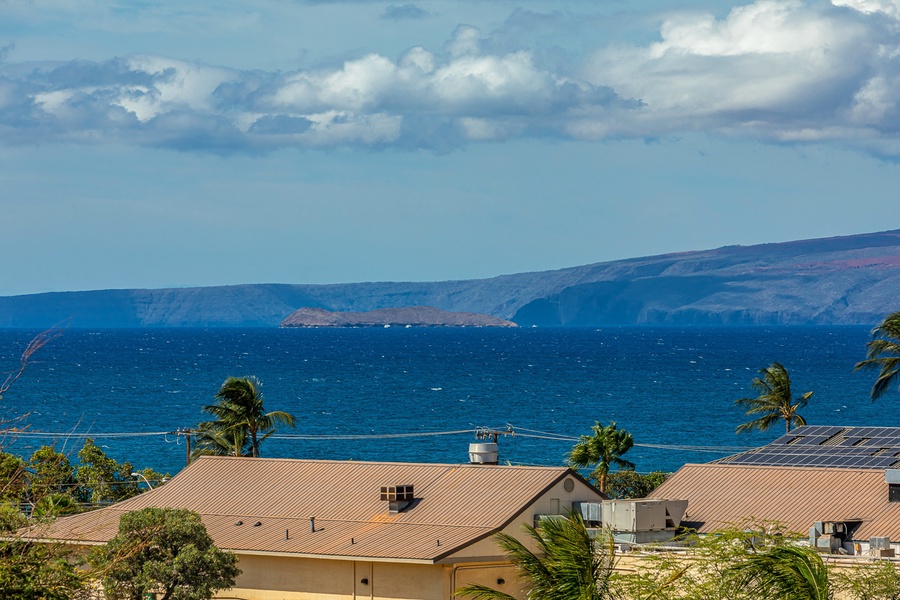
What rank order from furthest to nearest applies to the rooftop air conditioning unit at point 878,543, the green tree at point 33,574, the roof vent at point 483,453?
the roof vent at point 483,453 → the rooftop air conditioning unit at point 878,543 → the green tree at point 33,574

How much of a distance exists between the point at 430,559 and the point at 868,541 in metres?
12.1

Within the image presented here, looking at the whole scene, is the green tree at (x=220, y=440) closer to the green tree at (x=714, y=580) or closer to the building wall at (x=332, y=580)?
the building wall at (x=332, y=580)

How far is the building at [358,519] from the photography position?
40.2 meters

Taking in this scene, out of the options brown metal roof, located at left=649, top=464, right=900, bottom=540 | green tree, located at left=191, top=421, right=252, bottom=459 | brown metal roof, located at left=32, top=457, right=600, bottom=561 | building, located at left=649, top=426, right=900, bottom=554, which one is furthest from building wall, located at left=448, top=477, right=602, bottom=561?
green tree, located at left=191, top=421, right=252, bottom=459

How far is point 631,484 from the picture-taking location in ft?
253

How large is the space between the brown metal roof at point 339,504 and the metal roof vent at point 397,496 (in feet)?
0.62

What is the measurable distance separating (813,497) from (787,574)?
21.1m

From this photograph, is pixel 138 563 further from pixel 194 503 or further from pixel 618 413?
pixel 618 413

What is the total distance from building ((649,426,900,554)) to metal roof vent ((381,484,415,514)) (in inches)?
314

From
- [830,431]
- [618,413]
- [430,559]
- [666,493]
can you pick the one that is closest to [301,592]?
[430,559]

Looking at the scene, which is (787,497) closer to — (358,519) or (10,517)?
(358,519)

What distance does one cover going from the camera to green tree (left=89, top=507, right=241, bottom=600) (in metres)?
34.8

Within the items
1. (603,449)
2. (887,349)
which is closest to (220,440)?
(603,449)

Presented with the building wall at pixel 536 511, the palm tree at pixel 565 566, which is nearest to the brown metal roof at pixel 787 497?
the building wall at pixel 536 511
